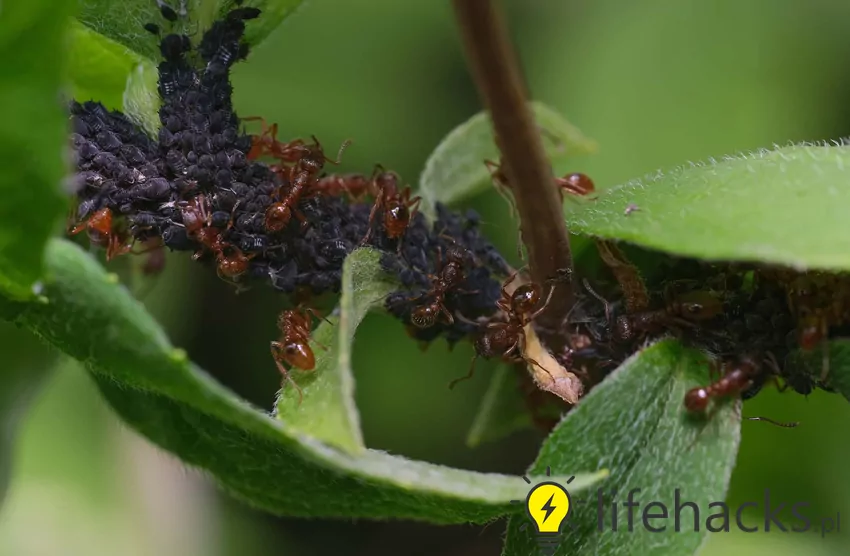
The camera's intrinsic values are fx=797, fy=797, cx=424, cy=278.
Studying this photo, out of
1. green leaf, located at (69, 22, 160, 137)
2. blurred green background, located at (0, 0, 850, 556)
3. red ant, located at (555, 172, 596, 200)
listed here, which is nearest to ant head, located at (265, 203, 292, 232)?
green leaf, located at (69, 22, 160, 137)

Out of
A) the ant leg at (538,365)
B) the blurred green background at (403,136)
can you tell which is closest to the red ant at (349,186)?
the ant leg at (538,365)

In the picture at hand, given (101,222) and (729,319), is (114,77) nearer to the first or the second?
(101,222)

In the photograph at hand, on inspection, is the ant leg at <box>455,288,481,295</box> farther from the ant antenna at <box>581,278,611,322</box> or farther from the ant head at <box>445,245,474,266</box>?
the ant antenna at <box>581,278,611,322</box>

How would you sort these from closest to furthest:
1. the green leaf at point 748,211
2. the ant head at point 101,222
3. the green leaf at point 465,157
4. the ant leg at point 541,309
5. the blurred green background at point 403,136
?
1. the green leaf at point 748,211
2. the ant head at point 101,222
3. the ant leg at point 541,309
4. the green leaf at point 465,157
5. the blurred green background at point 403,136

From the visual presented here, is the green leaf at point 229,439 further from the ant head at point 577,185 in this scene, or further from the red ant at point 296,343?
the ant head at point 577,185
